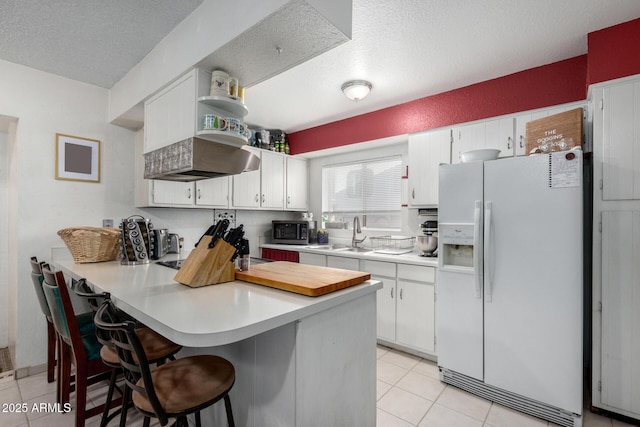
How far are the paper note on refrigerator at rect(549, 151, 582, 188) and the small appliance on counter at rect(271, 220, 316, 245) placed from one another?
2743 millimetres

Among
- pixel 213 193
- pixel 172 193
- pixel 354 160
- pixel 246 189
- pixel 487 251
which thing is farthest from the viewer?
pixel 354 160

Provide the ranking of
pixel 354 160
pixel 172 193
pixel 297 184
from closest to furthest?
pixel 172 193 → pixel 354 160 → pixel 297 184

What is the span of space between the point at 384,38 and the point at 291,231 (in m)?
2.68

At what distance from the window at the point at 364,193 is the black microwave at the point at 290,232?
437 mm

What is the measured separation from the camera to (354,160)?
4.17 meters

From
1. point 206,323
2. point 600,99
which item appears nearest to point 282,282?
point 206,323

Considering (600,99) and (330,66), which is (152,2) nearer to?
(330,66)

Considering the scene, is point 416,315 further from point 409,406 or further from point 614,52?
point 614,52

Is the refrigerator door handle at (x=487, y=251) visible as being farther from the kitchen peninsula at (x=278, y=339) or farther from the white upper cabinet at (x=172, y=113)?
the white upper cabinet at (x=172, y=113)

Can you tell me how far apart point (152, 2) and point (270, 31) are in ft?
2.79

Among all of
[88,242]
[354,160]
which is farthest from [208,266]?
A: [354,160]

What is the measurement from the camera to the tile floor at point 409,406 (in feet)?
6.38

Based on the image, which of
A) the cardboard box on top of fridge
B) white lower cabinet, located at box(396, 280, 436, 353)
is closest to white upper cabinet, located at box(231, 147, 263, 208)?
white lower cabinet, located at box(396, 280, 436, 353)

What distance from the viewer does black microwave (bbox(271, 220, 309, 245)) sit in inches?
161
